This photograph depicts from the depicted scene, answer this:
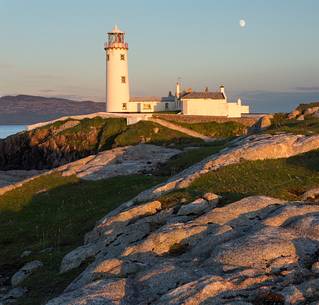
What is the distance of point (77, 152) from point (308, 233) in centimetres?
7523

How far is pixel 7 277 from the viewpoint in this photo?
76.1ft

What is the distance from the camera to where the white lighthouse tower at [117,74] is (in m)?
115

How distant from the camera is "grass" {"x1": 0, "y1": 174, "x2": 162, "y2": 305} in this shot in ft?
69.8

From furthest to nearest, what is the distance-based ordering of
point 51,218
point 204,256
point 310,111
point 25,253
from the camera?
point 310,111 → point 51,218 → point 25,253 → point 204,256

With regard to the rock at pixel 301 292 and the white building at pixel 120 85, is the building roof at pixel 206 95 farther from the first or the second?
the rock at pixel 301 292

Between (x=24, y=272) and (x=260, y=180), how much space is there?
1252 centimetres

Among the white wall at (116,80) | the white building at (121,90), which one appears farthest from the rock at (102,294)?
the white wall at (116,80)

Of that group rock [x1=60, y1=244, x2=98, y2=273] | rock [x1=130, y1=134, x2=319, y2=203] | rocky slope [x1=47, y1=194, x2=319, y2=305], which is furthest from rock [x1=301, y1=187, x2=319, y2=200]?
rock [x1=60, y1=244, x2=98, y2=273]

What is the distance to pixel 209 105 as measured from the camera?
339 ft

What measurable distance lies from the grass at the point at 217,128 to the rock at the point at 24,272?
68.5m

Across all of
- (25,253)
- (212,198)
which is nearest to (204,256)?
(212,198)

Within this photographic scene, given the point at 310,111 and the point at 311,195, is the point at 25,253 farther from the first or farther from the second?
the point at 310,111

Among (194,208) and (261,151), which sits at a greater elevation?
(261,151)

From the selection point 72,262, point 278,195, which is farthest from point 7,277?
point 278,195
